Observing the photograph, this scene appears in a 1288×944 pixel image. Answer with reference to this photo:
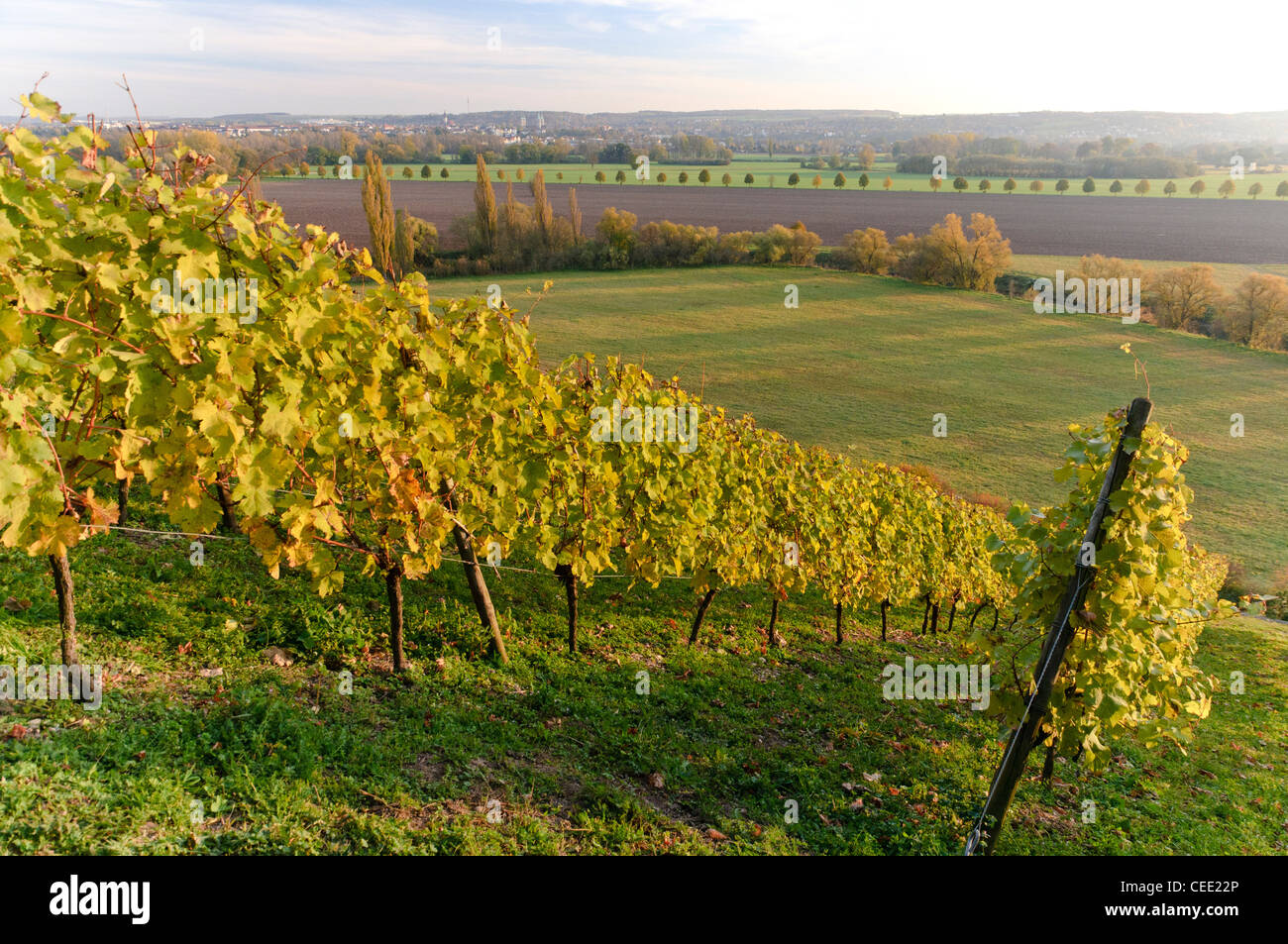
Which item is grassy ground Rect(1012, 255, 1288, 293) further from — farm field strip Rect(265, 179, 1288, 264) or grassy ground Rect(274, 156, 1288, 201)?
grassy ground Rect(274, 156, 1288, 201)

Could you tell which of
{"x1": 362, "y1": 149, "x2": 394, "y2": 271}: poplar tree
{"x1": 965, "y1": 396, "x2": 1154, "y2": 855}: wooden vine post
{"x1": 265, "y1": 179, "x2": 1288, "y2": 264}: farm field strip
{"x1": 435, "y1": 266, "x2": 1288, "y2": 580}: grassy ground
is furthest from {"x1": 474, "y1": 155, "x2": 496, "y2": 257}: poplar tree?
{"x1": 965, "y1": 396, "x2": 1154, "y2": 855}: wooden vine post

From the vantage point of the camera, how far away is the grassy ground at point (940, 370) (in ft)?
116

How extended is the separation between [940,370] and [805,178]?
105979mm

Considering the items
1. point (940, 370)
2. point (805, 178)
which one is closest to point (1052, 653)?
point (940, 370)

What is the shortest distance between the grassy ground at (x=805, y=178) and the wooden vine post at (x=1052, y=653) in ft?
424

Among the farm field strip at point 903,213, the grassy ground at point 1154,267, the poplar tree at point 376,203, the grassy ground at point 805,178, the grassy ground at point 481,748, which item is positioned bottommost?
the grassy ground at point 481,748

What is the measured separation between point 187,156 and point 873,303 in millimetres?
66365

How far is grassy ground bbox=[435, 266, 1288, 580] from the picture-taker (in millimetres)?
35344

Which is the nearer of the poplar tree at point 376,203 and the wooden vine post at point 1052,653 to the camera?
the wooden vine post at point 1052,653

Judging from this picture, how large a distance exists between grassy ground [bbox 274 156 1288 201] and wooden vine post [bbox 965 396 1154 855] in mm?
129239

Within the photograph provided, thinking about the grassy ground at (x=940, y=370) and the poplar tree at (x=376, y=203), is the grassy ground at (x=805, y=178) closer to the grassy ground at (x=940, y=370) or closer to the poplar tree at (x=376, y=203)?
the poplar tree at (x=376, y=203)

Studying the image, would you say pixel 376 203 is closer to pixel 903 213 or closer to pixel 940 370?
pixel 940 370

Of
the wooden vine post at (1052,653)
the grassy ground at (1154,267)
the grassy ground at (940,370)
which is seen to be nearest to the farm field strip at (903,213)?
the grassy ground at (1154,267)

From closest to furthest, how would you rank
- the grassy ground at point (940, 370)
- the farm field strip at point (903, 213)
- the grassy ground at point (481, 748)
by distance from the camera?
1. the grassy ground at point (481, 748)
2. the grassy ground at point (940, 370)
3. the farm field strip at point (903, 213)
